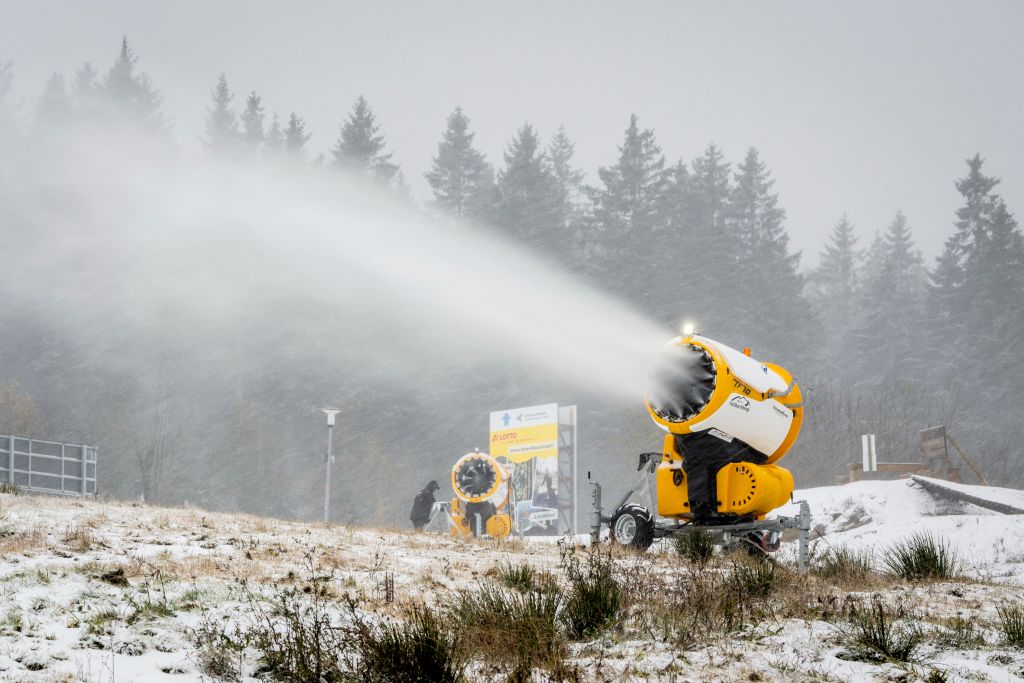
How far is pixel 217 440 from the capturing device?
5712cm

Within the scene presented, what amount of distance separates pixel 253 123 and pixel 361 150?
13.2 m

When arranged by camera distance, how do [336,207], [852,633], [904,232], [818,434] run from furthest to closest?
[904,232]
[336,207]
[818,434]
[852,633]

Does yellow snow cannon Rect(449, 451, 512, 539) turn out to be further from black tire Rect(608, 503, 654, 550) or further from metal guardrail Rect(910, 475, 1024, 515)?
metal guardrail Rect(910, 475, 1024, 515)

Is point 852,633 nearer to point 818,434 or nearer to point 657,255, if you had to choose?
point 818,434

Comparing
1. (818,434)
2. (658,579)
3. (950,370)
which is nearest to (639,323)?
(818,434)

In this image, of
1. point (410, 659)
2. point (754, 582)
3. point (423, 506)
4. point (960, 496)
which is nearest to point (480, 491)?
point (423, 506)

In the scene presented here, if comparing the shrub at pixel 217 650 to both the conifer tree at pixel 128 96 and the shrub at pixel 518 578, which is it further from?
A: the conifer tree at pixel 128 96

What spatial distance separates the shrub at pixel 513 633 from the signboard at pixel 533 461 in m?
25.0

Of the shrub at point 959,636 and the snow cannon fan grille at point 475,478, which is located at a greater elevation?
the snow cannon fan grille at point 475,478

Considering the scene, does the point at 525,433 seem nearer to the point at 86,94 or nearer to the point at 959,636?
the point at 959,636

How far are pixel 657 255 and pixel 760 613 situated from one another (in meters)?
52.2

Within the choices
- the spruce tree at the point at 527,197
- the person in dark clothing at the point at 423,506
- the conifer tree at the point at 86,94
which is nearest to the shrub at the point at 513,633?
the person in dark clothing at the point at 423,506

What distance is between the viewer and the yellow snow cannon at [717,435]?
1235 cm

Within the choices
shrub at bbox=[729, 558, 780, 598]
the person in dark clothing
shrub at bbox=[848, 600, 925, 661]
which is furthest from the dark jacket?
shrub at bbox=[848, 600, 925, 661]
